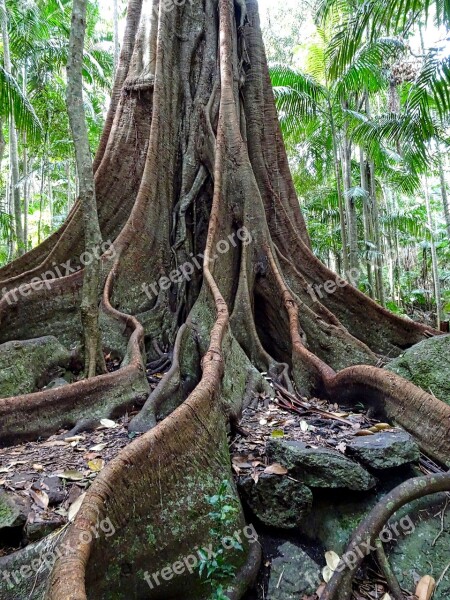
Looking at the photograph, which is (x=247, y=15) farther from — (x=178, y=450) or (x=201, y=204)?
(x=178, y=450)

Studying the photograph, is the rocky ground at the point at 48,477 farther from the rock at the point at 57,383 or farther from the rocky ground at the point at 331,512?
the rocky ground at the point at 331,512

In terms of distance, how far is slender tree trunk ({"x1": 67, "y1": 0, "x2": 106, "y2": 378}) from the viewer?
358cm

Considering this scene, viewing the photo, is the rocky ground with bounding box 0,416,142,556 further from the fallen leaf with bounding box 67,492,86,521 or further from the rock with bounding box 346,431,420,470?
the rock with bounding box 346,431,420,470

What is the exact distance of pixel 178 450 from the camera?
93.1 inches

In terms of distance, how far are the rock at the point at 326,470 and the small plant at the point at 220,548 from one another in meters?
0.36

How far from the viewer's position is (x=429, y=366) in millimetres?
3434

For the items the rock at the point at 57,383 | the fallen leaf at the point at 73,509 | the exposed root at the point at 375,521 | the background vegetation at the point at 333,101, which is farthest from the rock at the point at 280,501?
the background vegetation at the point at 333,101

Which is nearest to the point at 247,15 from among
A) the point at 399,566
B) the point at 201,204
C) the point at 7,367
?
the point at 201,204

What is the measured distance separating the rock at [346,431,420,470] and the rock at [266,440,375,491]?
0.10m

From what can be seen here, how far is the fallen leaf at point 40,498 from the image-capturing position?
230cm

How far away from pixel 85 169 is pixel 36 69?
9556 mm

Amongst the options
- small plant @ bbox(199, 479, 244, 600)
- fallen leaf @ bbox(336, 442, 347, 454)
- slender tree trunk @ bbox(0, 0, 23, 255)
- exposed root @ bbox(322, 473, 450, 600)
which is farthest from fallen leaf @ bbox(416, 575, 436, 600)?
slender tree trunk @ bbox(0, 0, 23, 255)

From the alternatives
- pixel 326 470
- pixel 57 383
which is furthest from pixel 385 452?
pixel 57 383

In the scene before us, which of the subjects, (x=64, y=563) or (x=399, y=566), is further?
(x=399, y=566)
